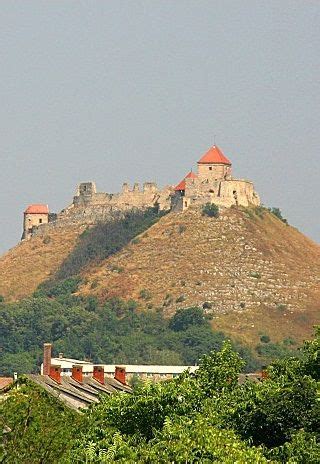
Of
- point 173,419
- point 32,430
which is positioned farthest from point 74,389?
point 173,419

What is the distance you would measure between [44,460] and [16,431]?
145 cm

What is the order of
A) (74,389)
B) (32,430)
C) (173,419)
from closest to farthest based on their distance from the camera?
1. (173,419)
2. (32,430)
3. (74,389)

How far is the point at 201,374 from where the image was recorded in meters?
56.2

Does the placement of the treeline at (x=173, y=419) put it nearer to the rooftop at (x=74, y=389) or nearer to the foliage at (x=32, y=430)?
the foliage at (x=32, y=430)

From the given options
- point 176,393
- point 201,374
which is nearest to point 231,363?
point 201,374

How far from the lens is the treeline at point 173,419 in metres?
47.0

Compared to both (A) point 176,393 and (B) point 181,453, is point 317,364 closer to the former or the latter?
(A) point 176,393

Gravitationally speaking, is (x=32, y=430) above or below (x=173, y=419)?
below

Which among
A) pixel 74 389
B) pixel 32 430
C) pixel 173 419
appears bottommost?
pixel 32 430

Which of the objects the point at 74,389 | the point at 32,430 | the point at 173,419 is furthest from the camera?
the point at 74,389

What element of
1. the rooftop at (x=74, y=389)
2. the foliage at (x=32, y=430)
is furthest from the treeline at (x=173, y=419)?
the rooftop at (x=74, y=389)

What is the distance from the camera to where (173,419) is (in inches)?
1937

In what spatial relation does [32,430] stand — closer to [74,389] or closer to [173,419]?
[173,419]

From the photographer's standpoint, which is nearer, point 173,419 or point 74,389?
point 173,419
